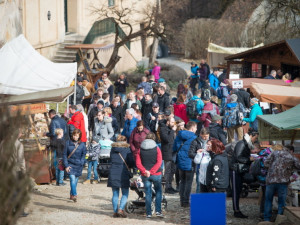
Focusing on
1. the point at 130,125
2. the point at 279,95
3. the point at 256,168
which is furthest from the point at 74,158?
the point at 279,95

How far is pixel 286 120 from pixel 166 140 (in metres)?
3.57

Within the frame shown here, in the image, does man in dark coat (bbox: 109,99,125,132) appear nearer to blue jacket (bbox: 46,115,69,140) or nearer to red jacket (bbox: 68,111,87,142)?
red jacket (bbox: 68,111,87,142)

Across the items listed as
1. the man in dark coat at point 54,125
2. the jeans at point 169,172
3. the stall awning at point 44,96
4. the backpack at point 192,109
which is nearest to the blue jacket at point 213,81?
the backpack at point 192,109

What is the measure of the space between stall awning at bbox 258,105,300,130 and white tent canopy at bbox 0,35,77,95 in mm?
6495

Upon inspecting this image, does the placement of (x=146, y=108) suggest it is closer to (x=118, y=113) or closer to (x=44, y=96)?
(x=118, y=113)

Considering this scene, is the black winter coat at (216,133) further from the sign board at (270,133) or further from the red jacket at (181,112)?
the red jacket at (181,112)

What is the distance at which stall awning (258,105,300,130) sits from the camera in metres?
Result: 11.8

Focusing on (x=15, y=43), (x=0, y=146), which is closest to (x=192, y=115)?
(x=15, y=43)

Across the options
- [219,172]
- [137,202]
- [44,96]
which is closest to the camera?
[219,172]

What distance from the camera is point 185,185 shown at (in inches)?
532

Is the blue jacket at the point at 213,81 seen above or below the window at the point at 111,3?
below

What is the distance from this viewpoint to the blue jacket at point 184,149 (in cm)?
1338

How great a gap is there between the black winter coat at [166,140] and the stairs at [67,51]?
1751 cm

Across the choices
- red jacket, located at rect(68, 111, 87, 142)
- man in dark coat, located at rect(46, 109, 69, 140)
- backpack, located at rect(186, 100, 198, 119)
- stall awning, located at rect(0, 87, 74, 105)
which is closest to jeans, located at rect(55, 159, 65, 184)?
man in dark coat, located at rect(46, 109, 69, 140)
